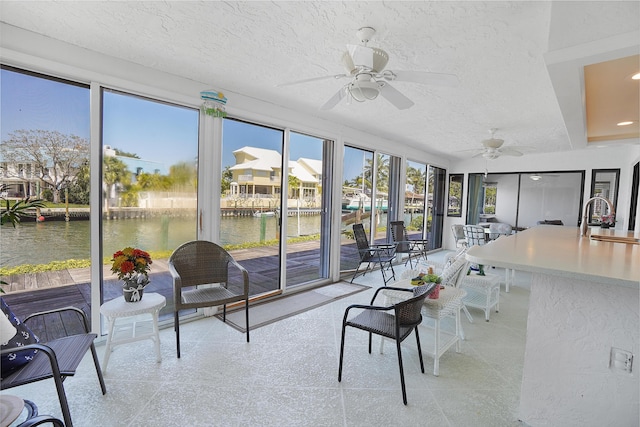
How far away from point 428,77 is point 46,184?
2.99 meters

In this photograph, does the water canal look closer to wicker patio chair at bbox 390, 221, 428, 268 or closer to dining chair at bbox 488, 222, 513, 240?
wicker patio chair at bbox 390, 221, 428, 268

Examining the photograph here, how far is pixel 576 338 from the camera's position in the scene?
158 centimetres

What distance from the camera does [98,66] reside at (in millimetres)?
2428

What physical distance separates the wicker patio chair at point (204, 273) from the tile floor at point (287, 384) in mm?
414

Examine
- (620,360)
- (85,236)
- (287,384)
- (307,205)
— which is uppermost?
(307,205)

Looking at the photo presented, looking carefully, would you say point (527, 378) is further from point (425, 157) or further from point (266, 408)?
point (425, 157)

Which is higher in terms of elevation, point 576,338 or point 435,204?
point 435,204

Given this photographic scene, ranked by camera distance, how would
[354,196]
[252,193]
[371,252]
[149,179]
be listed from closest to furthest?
1. [149,179]
2. [252,193]
3. [371,252]
4. [354,196]

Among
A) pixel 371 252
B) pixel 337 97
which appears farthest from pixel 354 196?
pixel 337 97

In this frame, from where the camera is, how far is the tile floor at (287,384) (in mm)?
1772

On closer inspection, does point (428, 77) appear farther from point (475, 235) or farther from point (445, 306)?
point (475, 235)

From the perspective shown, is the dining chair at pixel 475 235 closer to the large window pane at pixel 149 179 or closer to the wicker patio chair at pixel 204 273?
the wicker patio chair at pixel 204 273

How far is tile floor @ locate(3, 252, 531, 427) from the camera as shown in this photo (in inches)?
69.8

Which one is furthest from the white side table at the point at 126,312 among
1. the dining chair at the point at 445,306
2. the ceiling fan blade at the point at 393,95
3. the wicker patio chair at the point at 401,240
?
the wicker patio chair at the point at 401,240
